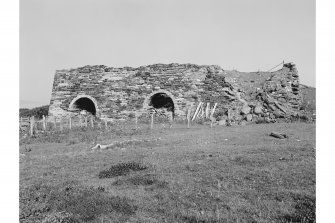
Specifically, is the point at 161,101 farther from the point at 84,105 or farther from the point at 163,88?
the point at 84,105

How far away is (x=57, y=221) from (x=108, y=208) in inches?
33.9

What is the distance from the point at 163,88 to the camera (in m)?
22.7

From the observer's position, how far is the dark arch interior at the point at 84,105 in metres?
24.4

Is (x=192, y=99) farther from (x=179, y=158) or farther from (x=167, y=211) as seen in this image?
(x=167, y=211)

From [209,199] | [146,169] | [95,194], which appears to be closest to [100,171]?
[146,169]

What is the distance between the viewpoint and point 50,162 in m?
9.09

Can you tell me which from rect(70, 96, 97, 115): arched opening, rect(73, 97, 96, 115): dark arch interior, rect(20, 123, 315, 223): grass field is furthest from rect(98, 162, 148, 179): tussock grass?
rect(73, 97, 96, 115): dark arch interior

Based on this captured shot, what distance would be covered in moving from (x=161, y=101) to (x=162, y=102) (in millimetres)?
144

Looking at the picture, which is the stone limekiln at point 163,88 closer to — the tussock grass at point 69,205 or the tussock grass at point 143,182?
the tussock grass at point 143,182

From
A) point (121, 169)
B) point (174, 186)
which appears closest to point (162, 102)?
point (121, 169)

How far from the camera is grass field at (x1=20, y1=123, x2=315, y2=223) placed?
14.9 ft

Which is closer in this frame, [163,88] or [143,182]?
[143,182]

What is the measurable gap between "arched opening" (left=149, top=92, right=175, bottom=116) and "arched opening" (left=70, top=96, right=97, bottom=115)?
524 cm

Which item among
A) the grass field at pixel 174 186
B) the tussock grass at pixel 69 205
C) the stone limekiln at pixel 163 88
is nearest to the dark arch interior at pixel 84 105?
the stone limekiln at pixel 163 88
